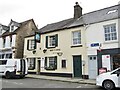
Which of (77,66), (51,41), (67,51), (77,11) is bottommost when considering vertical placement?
(77,66)

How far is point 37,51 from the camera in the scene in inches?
907

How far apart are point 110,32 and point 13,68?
10574 mm

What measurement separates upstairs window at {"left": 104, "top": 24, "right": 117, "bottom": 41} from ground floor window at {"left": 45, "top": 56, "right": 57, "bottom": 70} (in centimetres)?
688

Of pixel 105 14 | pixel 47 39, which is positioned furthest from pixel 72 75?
pixel 105 14

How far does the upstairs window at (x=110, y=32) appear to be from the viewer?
1611 centimetres

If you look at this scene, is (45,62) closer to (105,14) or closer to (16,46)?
(16,46)

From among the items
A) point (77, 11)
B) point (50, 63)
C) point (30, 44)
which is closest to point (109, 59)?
point (50, 63)

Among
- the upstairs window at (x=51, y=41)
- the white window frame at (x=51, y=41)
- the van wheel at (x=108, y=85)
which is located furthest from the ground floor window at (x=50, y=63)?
the van wheel at (x=108, y=85)

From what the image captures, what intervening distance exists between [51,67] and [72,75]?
3327 millimetres

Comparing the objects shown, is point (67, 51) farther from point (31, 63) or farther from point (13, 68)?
point (31, 63)

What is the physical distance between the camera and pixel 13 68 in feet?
60.3

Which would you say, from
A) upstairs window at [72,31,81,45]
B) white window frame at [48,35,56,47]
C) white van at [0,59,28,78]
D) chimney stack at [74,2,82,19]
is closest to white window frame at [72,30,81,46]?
upstairs window at [72,31,81,45]

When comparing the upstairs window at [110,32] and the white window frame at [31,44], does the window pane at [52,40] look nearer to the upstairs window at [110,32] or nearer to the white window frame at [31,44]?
the white window frame at [31,44]

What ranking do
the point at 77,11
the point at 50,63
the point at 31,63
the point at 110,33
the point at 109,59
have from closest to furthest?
the point at 109,59 → the point at 110,33 → the point at 50,63 → the point at 77,11 → the point at 31,63
